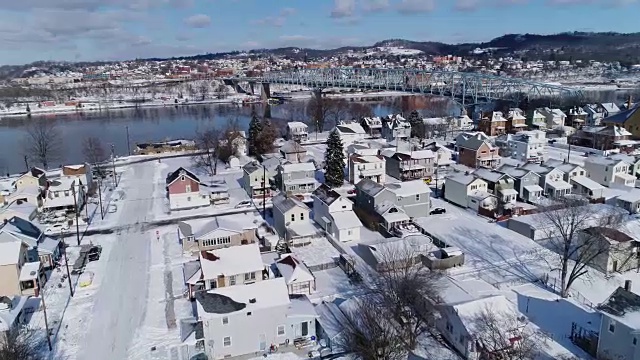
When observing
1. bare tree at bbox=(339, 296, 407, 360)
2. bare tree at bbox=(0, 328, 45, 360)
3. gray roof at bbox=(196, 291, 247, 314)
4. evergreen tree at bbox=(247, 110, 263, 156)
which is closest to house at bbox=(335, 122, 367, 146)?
evergreen tree at bbox=(247, 110, 263, 156)

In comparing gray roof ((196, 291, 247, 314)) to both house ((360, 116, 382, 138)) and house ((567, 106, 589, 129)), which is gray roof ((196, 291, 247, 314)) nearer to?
house ((360, 116, 382, 138))

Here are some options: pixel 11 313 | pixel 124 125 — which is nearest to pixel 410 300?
pixel 11 313

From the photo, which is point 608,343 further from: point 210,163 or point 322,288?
point 210,163

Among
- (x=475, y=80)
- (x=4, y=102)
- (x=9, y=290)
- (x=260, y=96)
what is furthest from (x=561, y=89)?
(x=4, y=102)

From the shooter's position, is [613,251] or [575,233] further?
[575,233]

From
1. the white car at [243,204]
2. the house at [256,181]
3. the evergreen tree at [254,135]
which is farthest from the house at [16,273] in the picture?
the evergreen tree at [254,135]

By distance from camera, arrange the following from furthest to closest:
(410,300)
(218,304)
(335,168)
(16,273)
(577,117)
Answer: (577,117), (335,168), (16,273), (218,304), (410,300)

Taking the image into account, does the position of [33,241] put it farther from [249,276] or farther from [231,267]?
[249,276]
